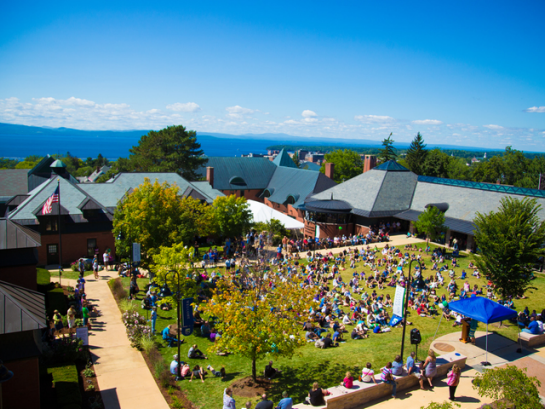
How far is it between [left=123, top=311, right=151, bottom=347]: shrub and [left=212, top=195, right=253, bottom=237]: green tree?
14.9 meters

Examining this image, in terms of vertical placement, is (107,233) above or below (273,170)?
below

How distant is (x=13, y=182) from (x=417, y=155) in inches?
2529

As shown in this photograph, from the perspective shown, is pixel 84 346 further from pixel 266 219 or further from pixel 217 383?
pixel 266 219

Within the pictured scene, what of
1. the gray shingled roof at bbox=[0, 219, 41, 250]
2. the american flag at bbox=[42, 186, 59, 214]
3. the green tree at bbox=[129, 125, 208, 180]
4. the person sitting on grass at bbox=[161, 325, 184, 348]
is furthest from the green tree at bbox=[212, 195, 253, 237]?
the green tree at bbox=[129, 125, 208, 180]

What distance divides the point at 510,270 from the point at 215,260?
66.4ft

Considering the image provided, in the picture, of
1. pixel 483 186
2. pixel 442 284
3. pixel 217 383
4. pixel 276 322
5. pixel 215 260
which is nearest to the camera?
pixel 276 322

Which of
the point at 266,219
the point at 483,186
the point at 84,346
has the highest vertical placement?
the point at 483,186

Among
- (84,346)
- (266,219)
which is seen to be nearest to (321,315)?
(84,346)

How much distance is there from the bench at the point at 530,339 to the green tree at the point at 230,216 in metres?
22.9

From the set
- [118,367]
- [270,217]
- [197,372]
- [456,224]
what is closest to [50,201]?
[118,367]

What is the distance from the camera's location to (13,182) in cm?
4606

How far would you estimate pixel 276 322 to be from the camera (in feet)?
41.9

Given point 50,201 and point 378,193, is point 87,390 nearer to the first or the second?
point 50,201

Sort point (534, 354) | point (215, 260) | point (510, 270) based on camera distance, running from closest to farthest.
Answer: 1. point (534, 354)
2. point (510, 270)
3. point (215, 260)
